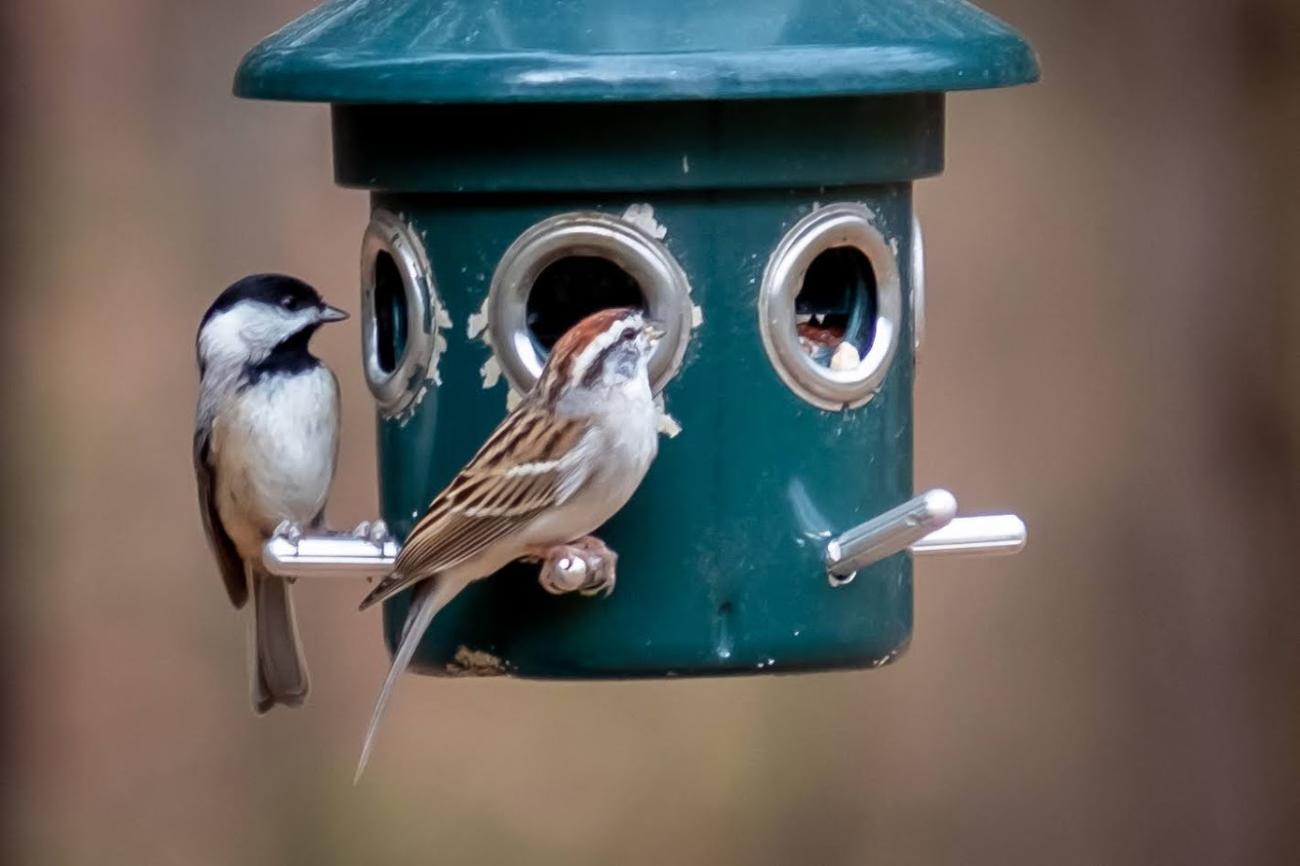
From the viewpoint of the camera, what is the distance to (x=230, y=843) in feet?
29.7

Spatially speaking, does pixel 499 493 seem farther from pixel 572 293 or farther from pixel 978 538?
pixel 978 538

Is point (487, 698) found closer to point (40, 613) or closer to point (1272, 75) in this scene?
point (40, 613)

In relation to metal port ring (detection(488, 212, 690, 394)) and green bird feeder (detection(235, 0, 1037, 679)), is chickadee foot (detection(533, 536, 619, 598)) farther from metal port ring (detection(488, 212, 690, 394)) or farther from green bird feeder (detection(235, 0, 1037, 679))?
metal port ring (detection(488, 212, 690, 394))

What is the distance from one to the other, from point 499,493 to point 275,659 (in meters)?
1.25

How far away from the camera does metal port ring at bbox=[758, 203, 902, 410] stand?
4906 millimetres

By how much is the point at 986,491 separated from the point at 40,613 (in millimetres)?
2757

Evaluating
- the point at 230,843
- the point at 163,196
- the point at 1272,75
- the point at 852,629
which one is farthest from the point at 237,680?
the point at 852,629

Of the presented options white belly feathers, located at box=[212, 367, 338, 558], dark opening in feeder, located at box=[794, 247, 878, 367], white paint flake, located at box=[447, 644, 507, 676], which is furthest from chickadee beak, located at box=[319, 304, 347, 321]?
dark opening in feeder, located at box=[794, 247, 878, 367]

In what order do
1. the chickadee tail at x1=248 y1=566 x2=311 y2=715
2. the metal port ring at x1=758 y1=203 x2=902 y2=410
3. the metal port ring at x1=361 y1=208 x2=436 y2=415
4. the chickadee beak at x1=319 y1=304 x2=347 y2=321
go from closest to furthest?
1. the metal port ring at x1=758 y1=203 x2=902 y2=410
2. the metal port ring at x1=361 y1=208 x2=436 y2=415
3. the chickadee beak at x1=319 y1=304 x2=347 y2=321
4. the chickadee tail at x1=248 y1=566 x2=311 y2=715

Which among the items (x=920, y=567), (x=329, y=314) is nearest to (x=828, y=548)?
(x=329, y=314)

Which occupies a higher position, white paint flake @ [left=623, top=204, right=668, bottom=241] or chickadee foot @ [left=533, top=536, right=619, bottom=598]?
white paint flake @ [left=623, top=204, right=668, bottom=241]

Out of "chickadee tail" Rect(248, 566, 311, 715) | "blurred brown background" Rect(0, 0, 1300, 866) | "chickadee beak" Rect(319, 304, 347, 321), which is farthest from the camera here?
"blurred brown background" Rect(0, 0, 1300, 866)

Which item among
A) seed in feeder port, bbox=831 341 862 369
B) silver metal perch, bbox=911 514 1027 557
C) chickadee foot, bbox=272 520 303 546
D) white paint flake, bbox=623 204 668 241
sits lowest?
chickadee foot, bbox=272 520 303 546

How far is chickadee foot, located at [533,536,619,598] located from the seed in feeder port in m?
0.52
